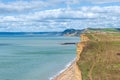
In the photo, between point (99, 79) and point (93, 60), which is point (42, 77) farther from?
point (99, 79)

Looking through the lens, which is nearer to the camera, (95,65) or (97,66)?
(97,66)

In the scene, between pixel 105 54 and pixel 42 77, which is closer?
pixel 105 54

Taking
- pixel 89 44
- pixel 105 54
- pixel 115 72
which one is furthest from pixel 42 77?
pixel 115 72

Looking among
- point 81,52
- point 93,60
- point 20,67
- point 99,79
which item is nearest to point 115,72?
point 99,79

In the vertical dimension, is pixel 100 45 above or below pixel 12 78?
above

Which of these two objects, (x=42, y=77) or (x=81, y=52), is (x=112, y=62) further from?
(x=42, y=77)

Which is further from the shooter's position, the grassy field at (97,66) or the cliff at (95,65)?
the cliff at (95,65)

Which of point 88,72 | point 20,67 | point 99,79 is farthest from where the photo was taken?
point 20,67

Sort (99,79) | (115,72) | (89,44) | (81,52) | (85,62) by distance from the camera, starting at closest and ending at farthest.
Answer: (99,79), (115,72), (85,62), (81,52), (89,44)

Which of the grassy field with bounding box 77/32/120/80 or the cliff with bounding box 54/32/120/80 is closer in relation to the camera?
the grassy field with bounding box 77/32/120/80

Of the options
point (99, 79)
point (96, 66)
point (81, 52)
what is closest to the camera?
point (99, 79)
